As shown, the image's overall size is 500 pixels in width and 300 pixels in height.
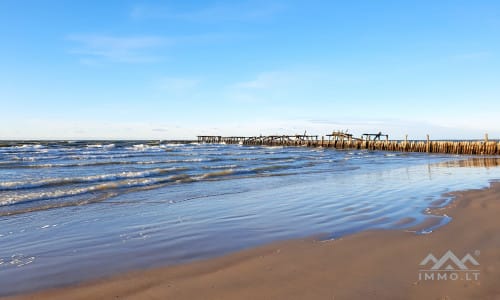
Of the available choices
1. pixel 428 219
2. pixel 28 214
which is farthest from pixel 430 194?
pixel 28 214

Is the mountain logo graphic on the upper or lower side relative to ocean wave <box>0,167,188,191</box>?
upper

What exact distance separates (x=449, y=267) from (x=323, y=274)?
5.21ft

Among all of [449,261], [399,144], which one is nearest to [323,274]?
[449,261]

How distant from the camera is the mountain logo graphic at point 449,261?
456 cm

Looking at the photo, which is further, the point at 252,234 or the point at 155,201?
the point at 155,201

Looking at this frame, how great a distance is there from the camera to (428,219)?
7.45m

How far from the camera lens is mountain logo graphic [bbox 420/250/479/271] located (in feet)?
15.0

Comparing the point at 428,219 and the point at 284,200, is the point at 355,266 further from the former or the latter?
the point at 284,200

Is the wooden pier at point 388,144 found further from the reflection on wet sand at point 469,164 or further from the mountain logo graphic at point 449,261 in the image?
the mountain logo graphic at point 449,261

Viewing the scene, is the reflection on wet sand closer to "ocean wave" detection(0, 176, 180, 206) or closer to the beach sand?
"ocean wave" detection(0, 176, 180, 206)

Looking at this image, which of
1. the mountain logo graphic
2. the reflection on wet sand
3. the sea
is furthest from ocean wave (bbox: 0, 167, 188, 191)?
the reflection on wet sand

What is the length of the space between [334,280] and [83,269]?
3.18 m


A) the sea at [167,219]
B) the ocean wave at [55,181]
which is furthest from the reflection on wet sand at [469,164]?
the ocean wave at [55,181]

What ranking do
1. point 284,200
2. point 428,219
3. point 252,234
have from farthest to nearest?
1. point 284,200
2. point 428,219
3. point 252,234
